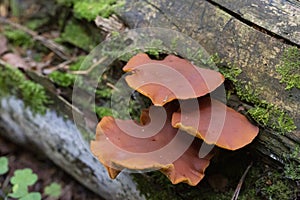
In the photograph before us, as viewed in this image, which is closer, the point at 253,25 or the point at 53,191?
the point at 253,25

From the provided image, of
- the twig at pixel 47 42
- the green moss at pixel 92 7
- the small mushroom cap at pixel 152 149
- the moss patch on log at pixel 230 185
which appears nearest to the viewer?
the small mushroom cap at pixel 152 149

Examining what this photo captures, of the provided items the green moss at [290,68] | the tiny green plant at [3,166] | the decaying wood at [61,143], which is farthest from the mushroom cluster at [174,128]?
the tiny green plant at [3,166]

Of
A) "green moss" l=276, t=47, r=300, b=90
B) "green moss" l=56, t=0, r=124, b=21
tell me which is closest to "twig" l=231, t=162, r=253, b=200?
"green moss" l=276, t=47, r=300, b=90

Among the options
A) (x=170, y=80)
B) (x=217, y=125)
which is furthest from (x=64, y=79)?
(x=217, y=125)

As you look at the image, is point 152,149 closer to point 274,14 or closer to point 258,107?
point 258,107

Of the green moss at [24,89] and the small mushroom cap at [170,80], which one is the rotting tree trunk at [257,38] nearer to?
the small mushroom cap at [170,80]

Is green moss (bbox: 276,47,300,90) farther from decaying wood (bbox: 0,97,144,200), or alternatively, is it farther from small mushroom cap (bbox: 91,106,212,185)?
decaying wood (bbox: 0,97,144,200)
